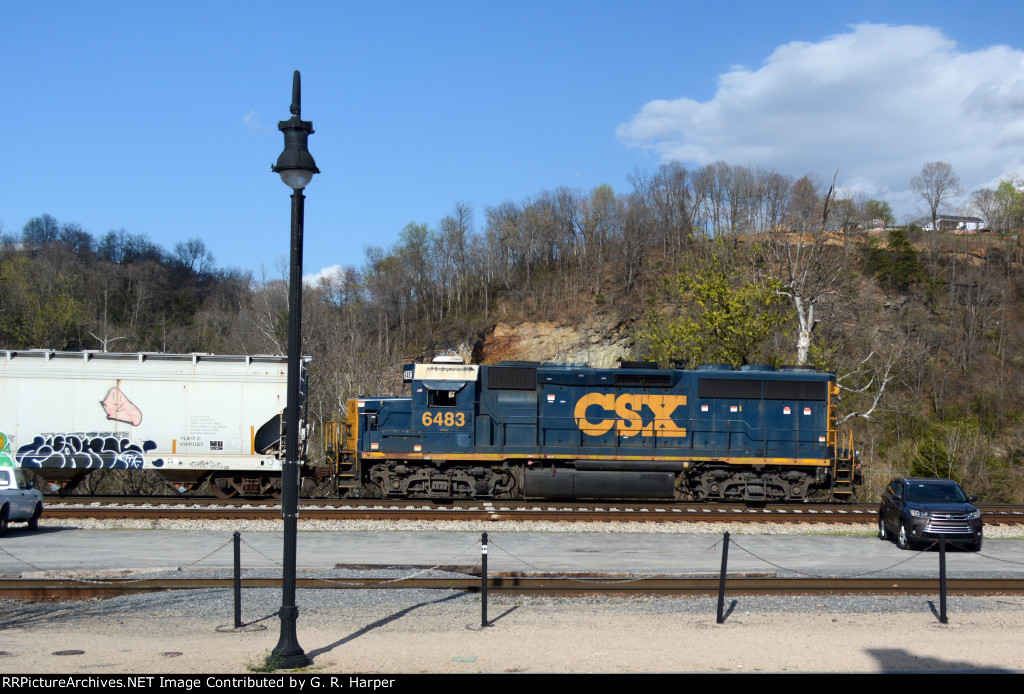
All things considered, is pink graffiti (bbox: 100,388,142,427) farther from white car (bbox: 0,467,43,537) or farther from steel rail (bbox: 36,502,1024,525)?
white car (bbox: 0,467,43,537)

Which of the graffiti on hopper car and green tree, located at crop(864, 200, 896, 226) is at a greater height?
green tree, located at crop(864, 200, 896, 226)

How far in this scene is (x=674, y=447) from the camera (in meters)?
22.8

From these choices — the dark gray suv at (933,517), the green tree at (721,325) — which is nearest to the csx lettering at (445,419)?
the green tree at (721,325)

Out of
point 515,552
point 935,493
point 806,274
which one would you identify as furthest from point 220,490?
point 806,274

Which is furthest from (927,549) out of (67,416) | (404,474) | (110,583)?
(67,416)

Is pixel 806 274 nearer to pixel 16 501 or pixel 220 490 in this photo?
pixel 220 490

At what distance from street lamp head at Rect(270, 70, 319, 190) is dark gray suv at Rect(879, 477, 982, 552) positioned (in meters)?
14.0

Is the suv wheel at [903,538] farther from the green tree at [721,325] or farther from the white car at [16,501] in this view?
the white car at [16,501]

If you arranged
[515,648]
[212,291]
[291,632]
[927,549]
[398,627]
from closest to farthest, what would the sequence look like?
[291,632], [515,648], [398,627], [927,549], [212,291]

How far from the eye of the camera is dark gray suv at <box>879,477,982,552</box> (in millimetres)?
16156

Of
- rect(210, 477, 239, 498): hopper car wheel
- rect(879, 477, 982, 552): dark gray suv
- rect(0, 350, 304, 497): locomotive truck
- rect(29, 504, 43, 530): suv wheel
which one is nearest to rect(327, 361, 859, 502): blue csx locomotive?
rect(0, 350, 304, 497): locomotive truck

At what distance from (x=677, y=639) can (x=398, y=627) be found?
344cm

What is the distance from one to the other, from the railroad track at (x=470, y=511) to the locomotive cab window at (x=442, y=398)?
2.83m

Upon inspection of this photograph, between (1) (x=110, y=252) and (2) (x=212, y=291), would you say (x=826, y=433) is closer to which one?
(2) (x=212, y=291)
